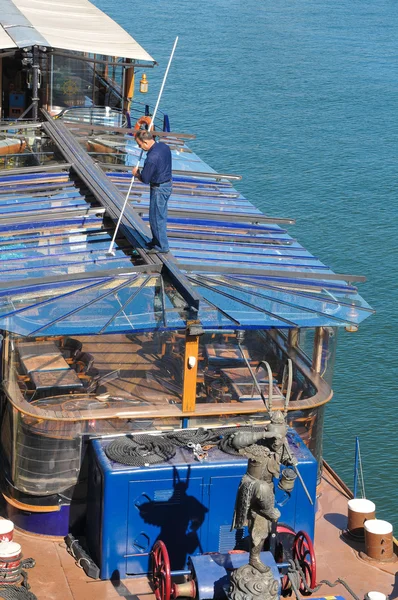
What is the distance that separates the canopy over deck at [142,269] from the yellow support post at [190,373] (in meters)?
0.32

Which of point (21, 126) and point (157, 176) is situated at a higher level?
point (157, 176)

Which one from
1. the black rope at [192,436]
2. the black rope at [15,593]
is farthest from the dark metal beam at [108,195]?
the black rope at [15,593]

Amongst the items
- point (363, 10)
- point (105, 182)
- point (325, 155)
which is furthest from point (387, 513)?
point (363, 10)

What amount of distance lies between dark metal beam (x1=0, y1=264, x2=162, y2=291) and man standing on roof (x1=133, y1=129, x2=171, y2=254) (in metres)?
0.67

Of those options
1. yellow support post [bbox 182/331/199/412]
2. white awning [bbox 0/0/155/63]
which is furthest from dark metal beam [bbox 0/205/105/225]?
Answer: white awning [bbox 0/0/155/63]

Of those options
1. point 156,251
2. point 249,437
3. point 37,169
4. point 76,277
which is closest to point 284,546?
point 249,437

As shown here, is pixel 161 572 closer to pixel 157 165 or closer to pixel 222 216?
pixel 157 165

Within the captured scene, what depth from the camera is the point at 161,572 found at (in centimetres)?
1188

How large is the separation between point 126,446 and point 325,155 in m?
34.4

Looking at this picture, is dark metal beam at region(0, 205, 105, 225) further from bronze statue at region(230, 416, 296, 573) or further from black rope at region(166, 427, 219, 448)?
bronze statue at region(230, 416, 296, 573)

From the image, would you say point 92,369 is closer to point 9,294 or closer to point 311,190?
point 9,294

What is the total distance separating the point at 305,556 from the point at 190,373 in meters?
2.82

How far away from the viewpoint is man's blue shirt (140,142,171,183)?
47.8 feet

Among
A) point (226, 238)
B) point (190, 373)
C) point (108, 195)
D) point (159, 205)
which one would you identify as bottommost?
point (190, 373)
